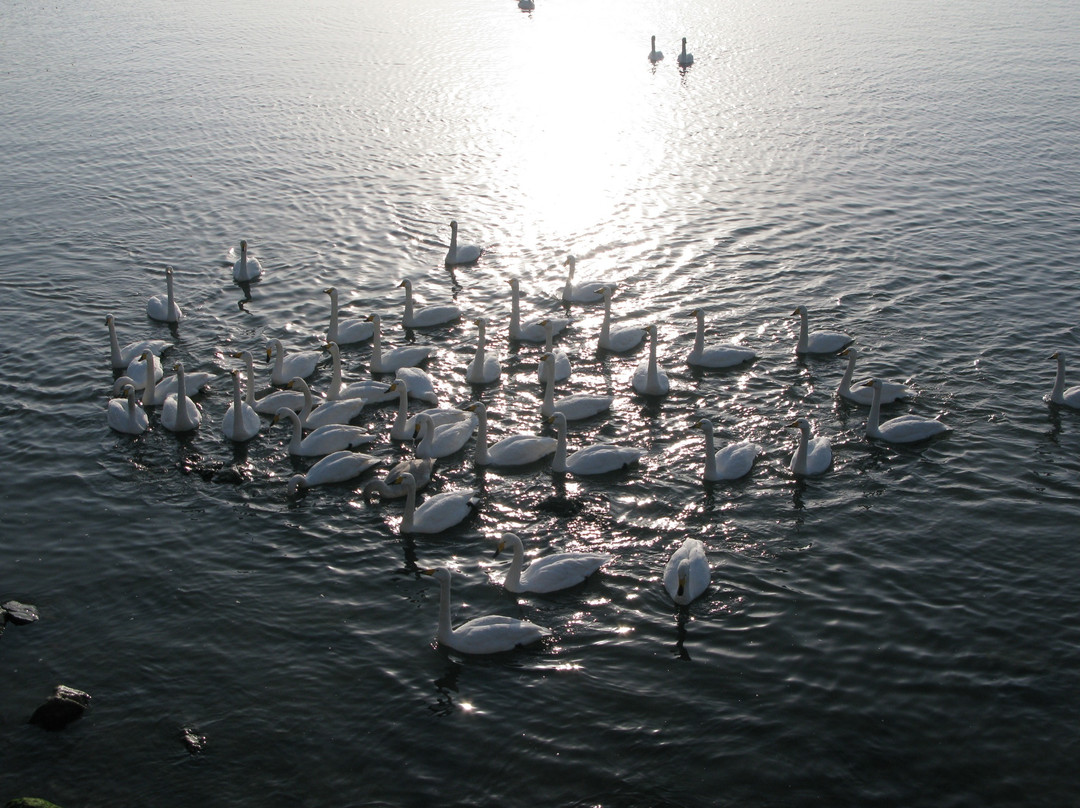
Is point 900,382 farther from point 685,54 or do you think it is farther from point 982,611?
point 685,54

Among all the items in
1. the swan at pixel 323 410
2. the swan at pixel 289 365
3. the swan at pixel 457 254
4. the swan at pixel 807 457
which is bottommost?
the swan at pixel 807 457

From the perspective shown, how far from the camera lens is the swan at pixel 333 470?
20.9 m

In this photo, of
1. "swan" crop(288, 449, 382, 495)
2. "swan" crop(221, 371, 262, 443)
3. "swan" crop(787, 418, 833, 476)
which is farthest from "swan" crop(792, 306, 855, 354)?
"swan" crop(221, 371, 262, 443)

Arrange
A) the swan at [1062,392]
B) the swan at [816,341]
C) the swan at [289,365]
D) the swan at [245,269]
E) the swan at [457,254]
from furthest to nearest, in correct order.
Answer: the swan at [457,254] < the swan at [245,269] < the swan at [816,341] < the swan at [289,365] < the swan at [1062,392]

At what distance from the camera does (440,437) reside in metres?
22.1

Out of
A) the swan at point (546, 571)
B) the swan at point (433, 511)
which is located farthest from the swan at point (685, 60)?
the swan at point (546, 571)

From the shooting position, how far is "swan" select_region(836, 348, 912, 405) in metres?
24.1

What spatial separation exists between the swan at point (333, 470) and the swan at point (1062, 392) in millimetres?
15873

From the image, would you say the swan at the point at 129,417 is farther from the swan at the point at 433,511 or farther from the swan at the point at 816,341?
the swan at the point at 816,341

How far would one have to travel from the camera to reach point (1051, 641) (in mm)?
17016

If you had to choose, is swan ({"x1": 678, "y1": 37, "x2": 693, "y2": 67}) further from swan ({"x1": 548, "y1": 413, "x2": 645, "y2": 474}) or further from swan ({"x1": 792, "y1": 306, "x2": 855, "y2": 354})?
swan ({"x1": 548, "y1": 413, "x2": 645, "y2": 474})

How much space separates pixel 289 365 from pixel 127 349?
457 cm

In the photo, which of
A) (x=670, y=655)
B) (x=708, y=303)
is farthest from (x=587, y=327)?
(x=670, y=655)

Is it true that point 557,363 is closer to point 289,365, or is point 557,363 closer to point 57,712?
point 289,365
